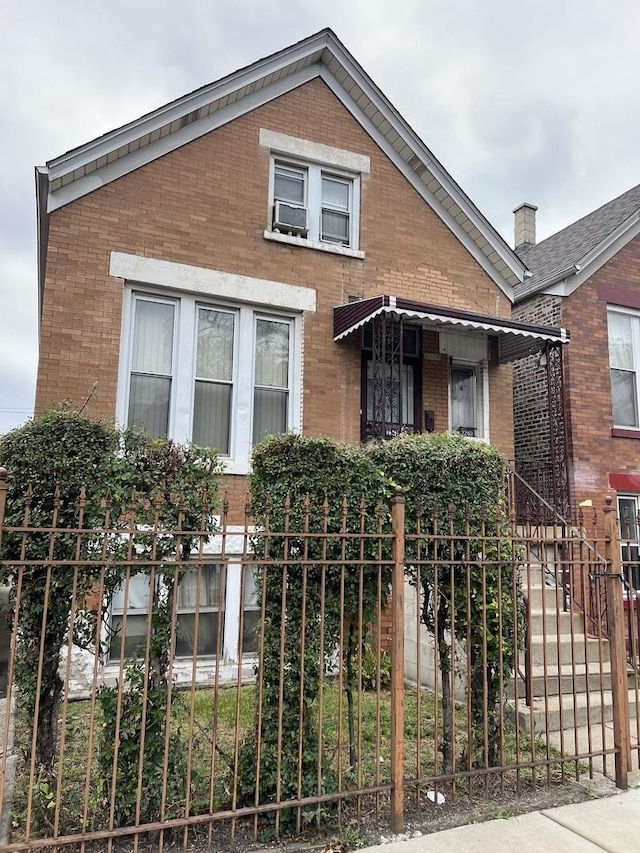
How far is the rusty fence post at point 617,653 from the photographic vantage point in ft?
16.4

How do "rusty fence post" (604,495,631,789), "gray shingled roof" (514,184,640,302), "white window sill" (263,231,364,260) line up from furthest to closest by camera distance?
"gray shingled roof" (514,184,640,302)
"white window sill" (263,231,364,260)
"rusty fence post" (604,495,631,789)

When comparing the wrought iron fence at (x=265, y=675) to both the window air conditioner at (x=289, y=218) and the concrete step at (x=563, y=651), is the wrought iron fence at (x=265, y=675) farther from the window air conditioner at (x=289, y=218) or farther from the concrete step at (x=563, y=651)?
the window air conditioner at (x=289, y=218)

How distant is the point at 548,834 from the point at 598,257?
391 inches

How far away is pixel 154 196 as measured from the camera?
8602mm

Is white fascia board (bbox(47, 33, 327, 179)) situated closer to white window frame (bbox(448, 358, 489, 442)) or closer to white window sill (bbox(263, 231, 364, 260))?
white window sill (bbox(263, 231, 364, 260))

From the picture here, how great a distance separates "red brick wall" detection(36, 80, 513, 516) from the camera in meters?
7.89

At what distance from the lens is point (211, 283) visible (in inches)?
342

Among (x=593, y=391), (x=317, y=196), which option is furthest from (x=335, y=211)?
(x=593, y=391)

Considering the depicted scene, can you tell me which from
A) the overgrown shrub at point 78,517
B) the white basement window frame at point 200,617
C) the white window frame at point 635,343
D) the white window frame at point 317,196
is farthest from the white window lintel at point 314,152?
the overgrown shrub at point 78,517

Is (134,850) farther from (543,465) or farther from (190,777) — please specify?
(543,465)

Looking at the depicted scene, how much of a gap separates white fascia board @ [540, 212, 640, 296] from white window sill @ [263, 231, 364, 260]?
152 inches

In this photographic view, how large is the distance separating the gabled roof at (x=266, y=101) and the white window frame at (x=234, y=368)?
1.64m

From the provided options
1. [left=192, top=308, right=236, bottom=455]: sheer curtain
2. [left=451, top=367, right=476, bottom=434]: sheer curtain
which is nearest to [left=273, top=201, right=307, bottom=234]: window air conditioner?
[left=192, top=308, right=236, bottom=455]: sheer curtain

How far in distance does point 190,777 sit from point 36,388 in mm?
5297
